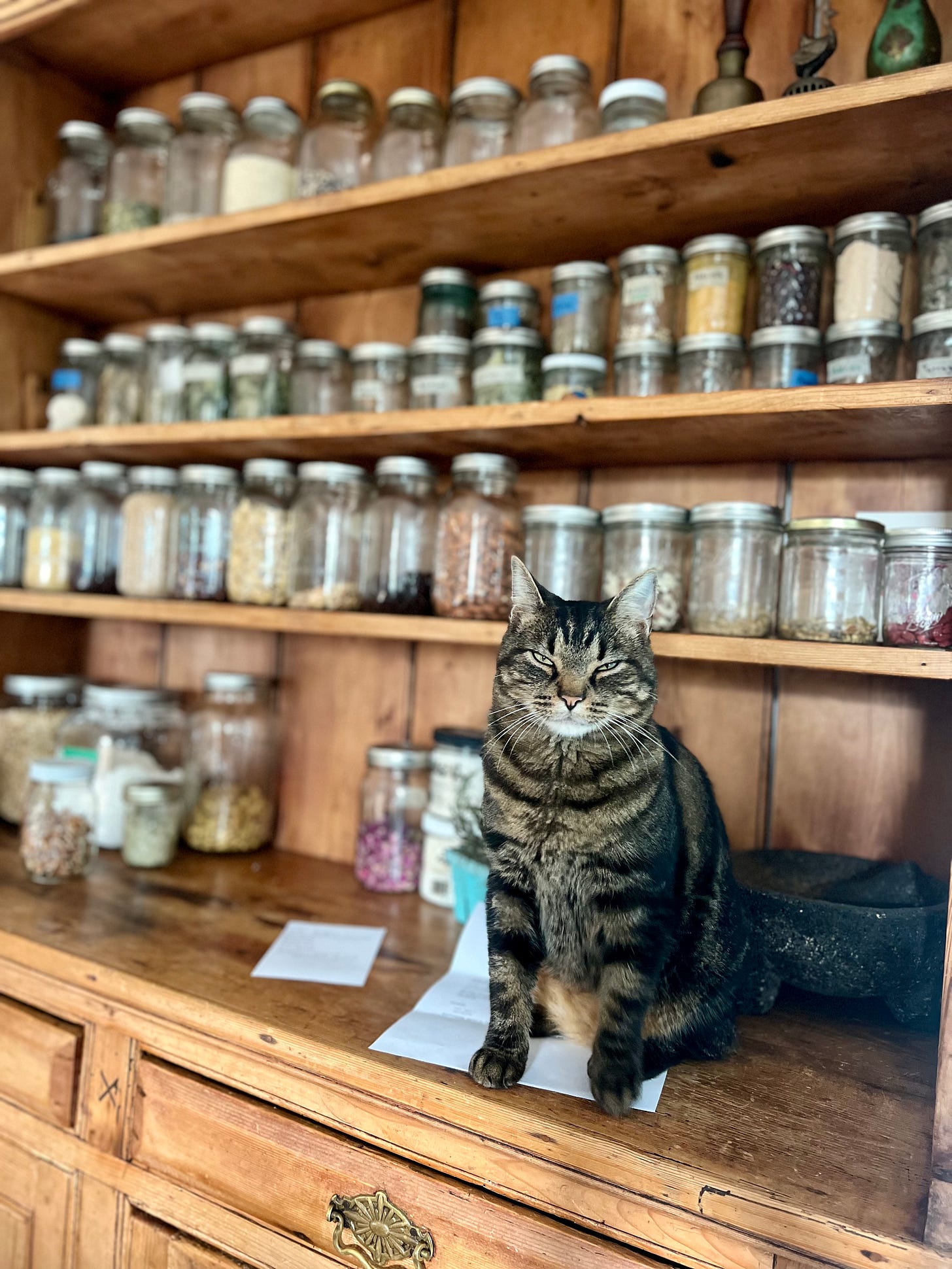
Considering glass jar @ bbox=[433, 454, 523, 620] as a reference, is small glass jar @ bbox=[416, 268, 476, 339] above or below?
above

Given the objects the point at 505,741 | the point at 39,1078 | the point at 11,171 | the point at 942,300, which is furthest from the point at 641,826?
the point at 11,171

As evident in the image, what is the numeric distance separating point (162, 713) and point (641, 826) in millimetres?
1079

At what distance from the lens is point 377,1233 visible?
2.75 feet

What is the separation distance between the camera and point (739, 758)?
1244 mm

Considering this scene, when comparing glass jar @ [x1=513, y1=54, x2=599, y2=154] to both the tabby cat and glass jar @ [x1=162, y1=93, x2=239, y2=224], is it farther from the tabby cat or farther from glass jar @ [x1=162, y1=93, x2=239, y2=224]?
the tabby cat

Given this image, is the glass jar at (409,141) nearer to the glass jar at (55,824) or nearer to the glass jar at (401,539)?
the glass jar at (401,539)

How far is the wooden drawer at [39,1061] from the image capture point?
3.50 feet

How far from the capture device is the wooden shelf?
96 cm

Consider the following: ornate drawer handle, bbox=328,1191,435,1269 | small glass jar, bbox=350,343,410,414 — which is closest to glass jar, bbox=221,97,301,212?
small glass jar, bbox=350,343,410,414

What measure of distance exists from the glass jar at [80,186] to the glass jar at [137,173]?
1.8 inches

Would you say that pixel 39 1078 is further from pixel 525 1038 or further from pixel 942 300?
pixel 942 300

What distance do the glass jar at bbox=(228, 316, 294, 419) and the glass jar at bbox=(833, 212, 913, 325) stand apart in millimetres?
877

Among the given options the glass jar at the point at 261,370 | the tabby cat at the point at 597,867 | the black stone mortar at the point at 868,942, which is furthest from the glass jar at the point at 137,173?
the black stone mortar at the point at 868,942

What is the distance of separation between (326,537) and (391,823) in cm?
47
